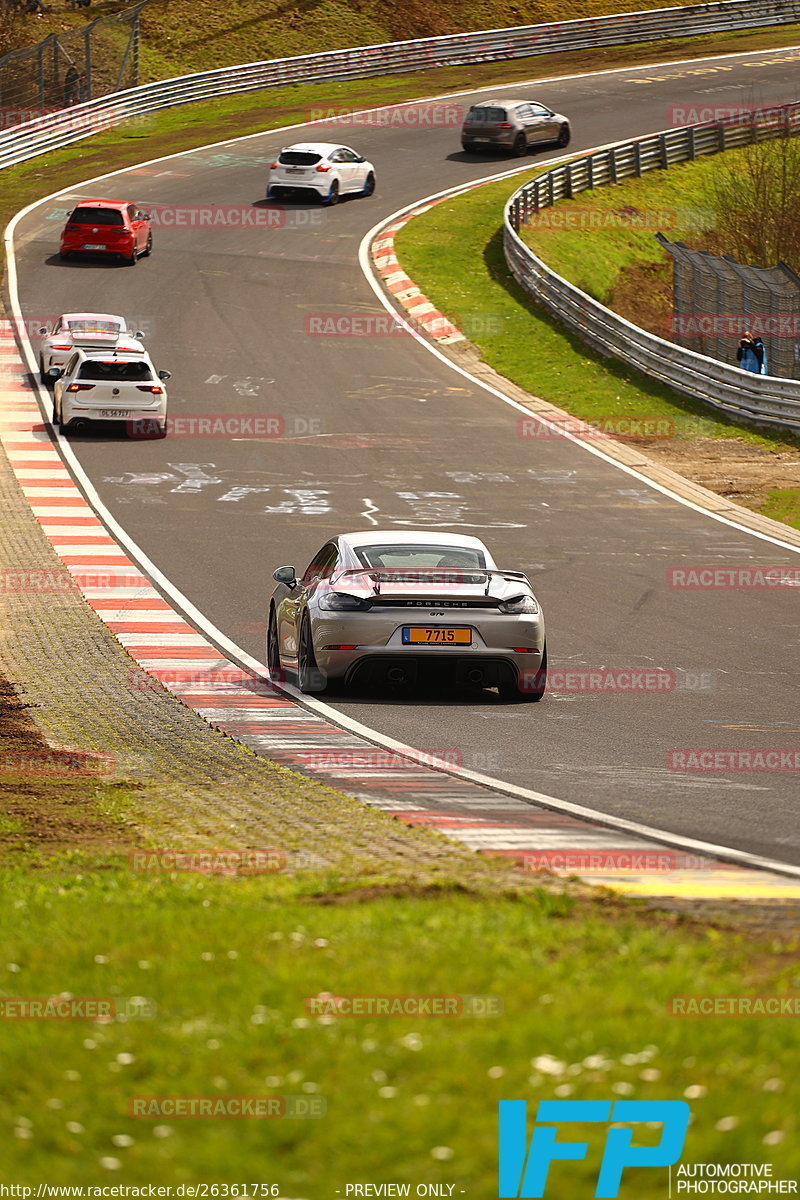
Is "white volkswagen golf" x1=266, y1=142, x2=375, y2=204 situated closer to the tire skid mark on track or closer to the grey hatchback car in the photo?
the grey hatchback car

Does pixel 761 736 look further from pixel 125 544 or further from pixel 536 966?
pixel 125 544

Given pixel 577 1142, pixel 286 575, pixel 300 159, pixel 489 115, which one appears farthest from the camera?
pixel 489 115

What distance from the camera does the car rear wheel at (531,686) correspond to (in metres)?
13.7

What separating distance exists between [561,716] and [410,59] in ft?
187

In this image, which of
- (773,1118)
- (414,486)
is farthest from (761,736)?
(414,486)

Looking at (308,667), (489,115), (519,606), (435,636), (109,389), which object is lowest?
(109,389)

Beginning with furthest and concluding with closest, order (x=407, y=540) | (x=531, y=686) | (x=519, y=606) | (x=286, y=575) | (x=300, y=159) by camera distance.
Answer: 1. (x=300, y=159)
2. (x=286, y=575)
3. (x=407, y=540)
4. (x=531, y=686)
5. (x=519, y=606)

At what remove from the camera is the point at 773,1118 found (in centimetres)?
414

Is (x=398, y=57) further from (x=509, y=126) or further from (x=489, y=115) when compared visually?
(x=509, y=126)

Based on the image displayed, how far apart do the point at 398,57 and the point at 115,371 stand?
40218mm

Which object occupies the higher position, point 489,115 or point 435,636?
point 489,115

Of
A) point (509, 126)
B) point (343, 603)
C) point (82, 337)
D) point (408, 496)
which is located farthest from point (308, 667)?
point (509, 126)

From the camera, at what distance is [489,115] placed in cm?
5353

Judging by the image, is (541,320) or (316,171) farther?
(316,171)
